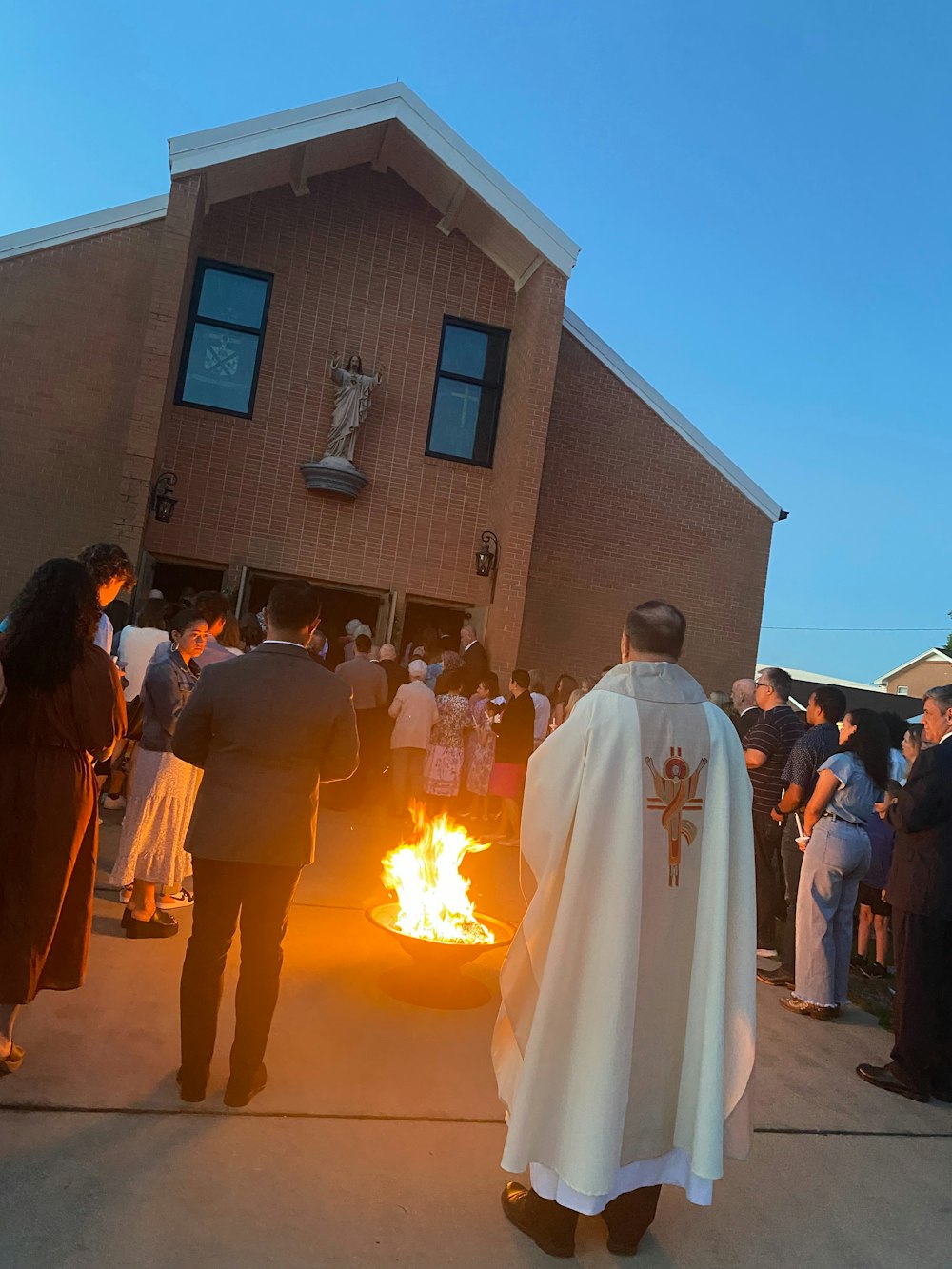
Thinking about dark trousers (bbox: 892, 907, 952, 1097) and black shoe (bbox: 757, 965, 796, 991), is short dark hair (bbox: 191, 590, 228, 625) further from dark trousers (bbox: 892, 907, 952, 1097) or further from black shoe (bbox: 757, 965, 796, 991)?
black shoe (bbox: 757, 965, 796, 991)

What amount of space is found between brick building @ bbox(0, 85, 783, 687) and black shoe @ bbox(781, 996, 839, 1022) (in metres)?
6.87

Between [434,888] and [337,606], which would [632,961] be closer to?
[434,888]

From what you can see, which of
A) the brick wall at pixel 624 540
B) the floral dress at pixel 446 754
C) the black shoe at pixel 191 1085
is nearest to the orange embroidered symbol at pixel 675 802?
the black shoe at pixel 191 1085

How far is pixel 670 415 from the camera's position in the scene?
47.3ft

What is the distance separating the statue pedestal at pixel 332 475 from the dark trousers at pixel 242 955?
9479 mm

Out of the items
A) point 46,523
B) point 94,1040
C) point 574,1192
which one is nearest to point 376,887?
point 94,1040

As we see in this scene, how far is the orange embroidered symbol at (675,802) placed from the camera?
325 centimetres

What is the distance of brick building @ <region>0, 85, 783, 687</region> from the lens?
40.3 ft

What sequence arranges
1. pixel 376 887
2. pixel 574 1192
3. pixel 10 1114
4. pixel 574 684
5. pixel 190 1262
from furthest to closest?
pixel 574 684, pixel 376 887, pixel 10 1114, pixel 574 1192, pixel 190 1262

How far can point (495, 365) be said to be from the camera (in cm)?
1409

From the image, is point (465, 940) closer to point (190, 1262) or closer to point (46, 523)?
point (190, 1262)

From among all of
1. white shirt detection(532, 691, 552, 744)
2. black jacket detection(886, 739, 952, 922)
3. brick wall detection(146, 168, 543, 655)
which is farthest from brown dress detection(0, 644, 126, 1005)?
brick wall detection(146, 168, 543, 655)

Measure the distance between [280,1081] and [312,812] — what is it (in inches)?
44.7

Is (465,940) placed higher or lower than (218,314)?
lower
